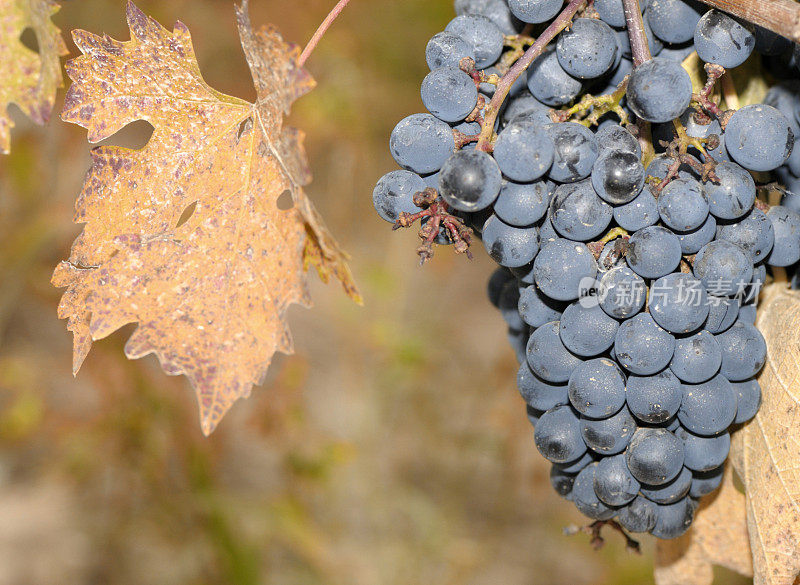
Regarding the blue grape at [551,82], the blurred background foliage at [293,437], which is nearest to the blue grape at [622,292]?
the blue grape at [551,82]

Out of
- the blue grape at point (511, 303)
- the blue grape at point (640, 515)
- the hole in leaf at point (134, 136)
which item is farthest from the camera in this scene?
the hole in leaf at point (134, 136)

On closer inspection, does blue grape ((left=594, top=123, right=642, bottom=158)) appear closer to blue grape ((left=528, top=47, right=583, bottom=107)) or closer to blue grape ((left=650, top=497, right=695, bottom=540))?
blue grape ((left=528, top=47, right=583, bottom=107))

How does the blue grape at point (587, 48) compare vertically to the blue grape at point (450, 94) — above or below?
above

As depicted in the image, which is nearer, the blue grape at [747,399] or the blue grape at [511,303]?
the blue grape at [747,399]

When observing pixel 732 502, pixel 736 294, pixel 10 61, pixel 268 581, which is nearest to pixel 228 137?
pixel 10 61

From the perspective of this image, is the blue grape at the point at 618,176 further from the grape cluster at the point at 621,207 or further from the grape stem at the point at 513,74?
the grape stem at the point at 513,74

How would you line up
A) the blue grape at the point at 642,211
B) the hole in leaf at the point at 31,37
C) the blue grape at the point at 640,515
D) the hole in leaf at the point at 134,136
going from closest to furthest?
→ the blue grape at the point at 642,211
the blue grape at the point at 640,515
the hole in leaf at the point at 31,37
the hole in leaf at the point at 134,136

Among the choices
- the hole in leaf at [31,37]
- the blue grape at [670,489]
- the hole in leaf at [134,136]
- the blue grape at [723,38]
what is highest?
the blue grape at [723,38]
